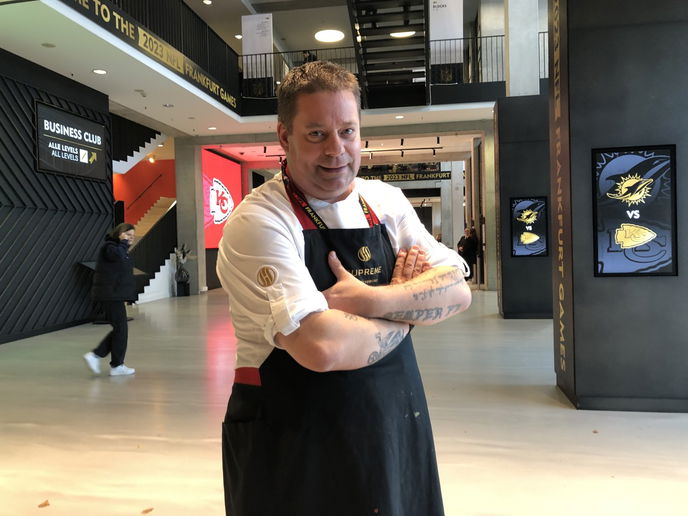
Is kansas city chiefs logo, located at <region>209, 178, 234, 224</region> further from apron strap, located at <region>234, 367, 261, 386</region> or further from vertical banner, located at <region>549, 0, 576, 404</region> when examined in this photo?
apron strap, located at <region>234, 367, 261, 386</region>

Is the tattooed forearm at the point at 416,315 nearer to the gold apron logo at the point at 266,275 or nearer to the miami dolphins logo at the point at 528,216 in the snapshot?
the gold apron logo at the point at 266,275

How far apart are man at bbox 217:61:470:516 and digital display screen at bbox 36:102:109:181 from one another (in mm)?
8312

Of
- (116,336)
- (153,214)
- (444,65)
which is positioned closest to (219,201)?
(153,214)

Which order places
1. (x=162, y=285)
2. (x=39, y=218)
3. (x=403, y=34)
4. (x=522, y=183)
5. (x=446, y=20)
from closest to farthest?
(x=39, y=218) → (x=522, y=183) → (x=403, y=34) → (x=446, y=20) → (x=162, y=285)

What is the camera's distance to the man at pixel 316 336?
1171mm

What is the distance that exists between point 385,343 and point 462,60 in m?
11.8

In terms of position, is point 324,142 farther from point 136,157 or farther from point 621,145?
point 136,157

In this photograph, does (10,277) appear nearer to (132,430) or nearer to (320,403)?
(132,430)

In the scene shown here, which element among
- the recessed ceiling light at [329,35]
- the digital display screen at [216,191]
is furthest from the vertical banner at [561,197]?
the recessed ceiling light at [329,35]

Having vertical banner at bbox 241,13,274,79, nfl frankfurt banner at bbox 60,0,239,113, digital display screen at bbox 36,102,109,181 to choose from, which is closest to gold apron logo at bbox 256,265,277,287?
nfl frankfurt banner at bbox 60,0,239,113

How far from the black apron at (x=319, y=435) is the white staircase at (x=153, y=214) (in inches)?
593

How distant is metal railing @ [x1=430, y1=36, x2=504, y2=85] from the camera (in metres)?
11.7

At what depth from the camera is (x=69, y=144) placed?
8844 mm

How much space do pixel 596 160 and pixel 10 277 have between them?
7.70 metres
